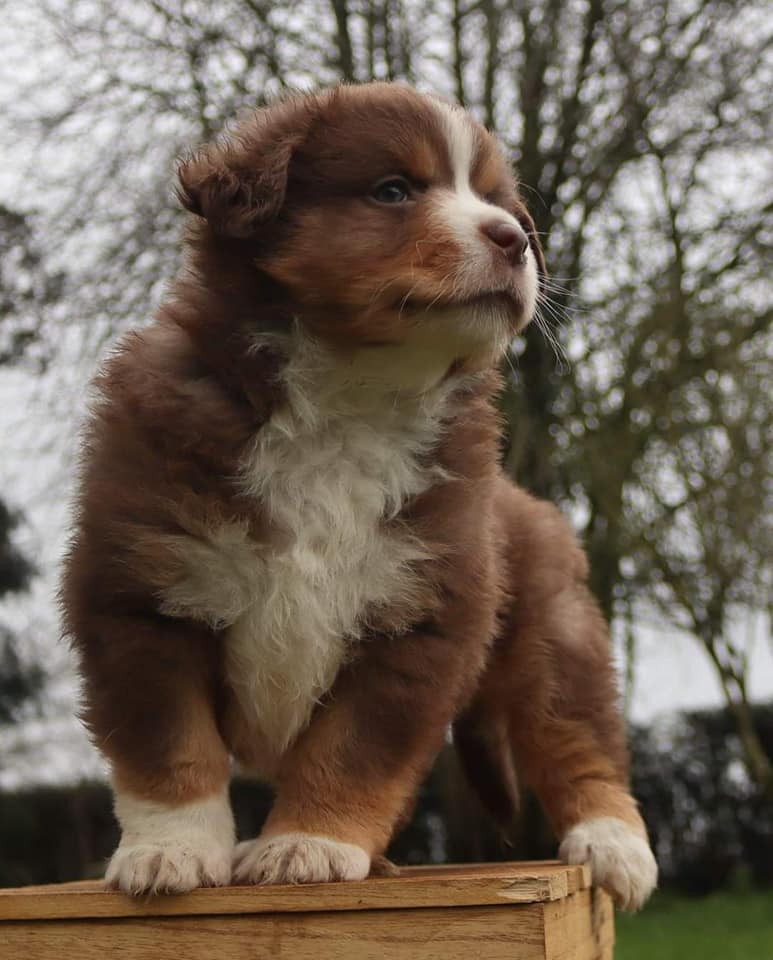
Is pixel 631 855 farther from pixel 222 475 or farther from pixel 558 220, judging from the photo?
pixel 558 220

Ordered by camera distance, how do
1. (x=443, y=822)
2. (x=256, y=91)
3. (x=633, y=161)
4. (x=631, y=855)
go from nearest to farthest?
(x=631, y=855)
(x=256, y=91)
(x=633, y=161)
(x=443, y=822)

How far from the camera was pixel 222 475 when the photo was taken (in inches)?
106

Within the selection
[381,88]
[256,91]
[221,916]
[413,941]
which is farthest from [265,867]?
[256,91]

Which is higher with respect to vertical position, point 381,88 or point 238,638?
point 381,88

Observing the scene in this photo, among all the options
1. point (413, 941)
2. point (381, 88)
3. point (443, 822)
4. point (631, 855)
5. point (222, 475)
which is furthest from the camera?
point (443, 822)

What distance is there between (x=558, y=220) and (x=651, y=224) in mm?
836

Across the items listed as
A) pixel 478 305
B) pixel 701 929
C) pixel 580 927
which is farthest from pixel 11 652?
pixel 478 305

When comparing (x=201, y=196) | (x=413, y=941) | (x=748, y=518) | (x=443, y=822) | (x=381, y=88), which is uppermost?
(x=381, y=88)

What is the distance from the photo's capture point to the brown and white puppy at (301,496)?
2631mm

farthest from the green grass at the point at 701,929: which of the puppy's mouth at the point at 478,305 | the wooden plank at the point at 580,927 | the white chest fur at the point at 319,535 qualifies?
the puppy's mouth at the point at 478,305

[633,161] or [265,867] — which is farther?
[633,161]

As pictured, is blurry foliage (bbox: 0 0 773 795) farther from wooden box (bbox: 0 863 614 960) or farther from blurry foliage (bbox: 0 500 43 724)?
wooden box (bbox: 0 863 614 960)

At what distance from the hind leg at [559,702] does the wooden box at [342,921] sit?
788 millimetres

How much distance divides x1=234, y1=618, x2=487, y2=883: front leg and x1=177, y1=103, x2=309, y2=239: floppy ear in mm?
951
